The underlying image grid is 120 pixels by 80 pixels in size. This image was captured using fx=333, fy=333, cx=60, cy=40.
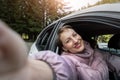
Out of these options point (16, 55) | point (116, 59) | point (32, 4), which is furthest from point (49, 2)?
point (16, 55)

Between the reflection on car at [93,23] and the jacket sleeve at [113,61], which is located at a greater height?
the reflection on car at [93,23]

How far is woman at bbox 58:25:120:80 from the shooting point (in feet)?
8.50

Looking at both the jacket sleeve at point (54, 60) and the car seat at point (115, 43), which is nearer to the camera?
the jacket sleeve at point (54, 60)

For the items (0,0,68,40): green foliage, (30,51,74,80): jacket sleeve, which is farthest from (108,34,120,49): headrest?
(0,0,68,40): green foliage

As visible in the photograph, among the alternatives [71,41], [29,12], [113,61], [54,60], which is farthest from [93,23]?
[29,12]

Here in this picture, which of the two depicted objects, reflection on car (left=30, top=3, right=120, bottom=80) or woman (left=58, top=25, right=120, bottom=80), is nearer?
reflection on car (left=30, top=3, right=120, bottom=80)

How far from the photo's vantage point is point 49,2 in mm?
43406

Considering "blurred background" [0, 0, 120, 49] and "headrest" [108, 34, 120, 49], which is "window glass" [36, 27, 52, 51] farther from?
"blurred background" [0, 0, 120, 49]

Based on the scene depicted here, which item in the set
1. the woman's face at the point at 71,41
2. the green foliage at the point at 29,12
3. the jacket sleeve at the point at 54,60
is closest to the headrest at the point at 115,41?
the woman's face at the point at 71,41

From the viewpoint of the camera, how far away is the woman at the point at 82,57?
2.59m

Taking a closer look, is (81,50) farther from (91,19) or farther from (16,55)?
(16,55)

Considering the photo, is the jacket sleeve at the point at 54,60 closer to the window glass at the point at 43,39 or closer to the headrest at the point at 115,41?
the headrest at the point at 115,41

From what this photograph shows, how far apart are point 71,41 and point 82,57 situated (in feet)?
0.73

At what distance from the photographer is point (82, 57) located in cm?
281
